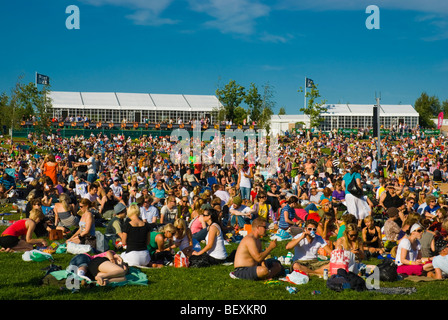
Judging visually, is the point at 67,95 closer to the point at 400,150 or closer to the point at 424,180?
the point at 400,150

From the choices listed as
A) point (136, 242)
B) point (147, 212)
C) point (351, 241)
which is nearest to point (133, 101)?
point (147, 212)

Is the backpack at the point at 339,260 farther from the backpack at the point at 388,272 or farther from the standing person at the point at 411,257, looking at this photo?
the standing person at the point at 411,257

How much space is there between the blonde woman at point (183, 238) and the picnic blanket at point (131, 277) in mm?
1284

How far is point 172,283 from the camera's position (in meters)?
7.29

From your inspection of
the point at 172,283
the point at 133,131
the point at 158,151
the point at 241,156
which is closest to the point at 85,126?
the point at 133,131

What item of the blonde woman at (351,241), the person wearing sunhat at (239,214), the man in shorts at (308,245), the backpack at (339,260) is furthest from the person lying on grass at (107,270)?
the person wearing sunhat at (239,214)

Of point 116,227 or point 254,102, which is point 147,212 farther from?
point 254,102

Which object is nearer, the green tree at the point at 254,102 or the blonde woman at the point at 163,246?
the blonde woman at the point at 163,246

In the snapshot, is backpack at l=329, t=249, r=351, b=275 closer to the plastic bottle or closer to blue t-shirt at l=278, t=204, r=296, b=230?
the plastic bottle

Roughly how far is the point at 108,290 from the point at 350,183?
7.34 metres

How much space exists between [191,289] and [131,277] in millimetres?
955

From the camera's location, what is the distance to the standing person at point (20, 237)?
30.6 ft

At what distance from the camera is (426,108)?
86.6 m

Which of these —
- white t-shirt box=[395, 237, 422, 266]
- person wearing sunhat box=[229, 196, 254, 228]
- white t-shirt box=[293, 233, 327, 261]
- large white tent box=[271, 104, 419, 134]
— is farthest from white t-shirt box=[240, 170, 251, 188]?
large white tent box=[271, 104, 419, 134]
